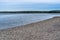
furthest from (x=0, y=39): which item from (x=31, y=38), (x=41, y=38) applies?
(x=41, y=38)

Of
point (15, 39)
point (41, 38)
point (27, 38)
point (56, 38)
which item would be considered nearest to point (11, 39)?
point (15, 39)

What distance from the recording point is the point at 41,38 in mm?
9117

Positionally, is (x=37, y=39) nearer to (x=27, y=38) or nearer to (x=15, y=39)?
(x=27, y=38)

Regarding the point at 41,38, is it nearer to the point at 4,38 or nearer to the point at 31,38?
the point at 31,38

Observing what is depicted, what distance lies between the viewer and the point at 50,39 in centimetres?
877

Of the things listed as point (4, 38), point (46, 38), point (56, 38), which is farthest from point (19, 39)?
point (56, 38)

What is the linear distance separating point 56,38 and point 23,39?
1824 millimetres

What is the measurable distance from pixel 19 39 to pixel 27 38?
1.57 ft

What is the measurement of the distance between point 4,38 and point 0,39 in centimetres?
32

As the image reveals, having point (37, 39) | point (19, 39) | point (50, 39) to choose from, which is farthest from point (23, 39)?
point (50, 39)

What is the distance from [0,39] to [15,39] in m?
0.83

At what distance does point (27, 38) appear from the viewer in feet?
30.0

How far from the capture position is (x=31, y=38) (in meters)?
9.15

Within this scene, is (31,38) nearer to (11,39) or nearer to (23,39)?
(23,39)
